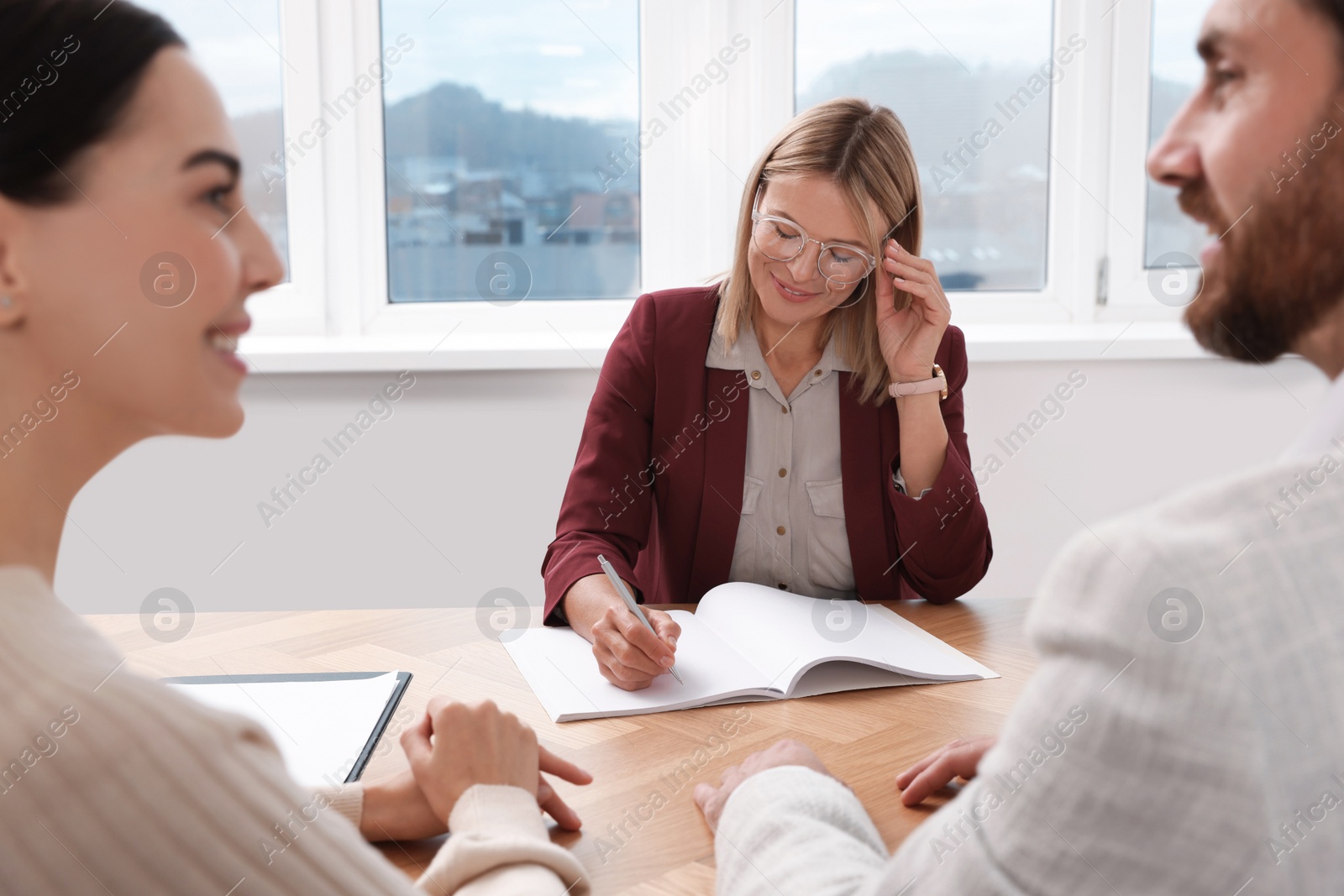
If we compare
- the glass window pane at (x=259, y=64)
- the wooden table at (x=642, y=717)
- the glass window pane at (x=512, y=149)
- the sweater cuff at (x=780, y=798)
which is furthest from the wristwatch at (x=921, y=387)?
the glass window pane at (x=259, y=64)

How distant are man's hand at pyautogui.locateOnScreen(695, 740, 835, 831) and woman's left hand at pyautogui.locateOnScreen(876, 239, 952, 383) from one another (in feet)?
3.03

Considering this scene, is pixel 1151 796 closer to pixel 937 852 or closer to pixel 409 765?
pixel 937 852

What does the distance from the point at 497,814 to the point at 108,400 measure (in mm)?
464

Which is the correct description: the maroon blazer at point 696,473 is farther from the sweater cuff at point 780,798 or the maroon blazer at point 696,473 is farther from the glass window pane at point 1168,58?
the glass window pane at point 1168,58

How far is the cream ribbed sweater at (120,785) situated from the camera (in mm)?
449

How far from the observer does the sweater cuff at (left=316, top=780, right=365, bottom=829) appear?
842mm

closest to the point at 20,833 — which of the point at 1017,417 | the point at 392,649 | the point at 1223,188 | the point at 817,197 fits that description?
the point at 1223,188

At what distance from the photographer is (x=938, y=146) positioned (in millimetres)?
2773

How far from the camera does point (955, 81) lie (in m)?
2.76

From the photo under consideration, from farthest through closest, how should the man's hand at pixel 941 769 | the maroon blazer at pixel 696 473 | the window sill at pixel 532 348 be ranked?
the window sill at pixel 532 348 → the maroon blazer at pixel 696 473 → the man's hand at pixel 941 769

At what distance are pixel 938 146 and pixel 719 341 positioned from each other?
1.30m

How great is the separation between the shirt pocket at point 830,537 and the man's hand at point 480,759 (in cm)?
90

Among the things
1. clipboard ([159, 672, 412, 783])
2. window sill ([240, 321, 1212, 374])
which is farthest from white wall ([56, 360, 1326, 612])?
clipboard ([159, 672, 412, 783])

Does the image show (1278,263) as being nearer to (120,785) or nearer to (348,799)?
(120,785)
